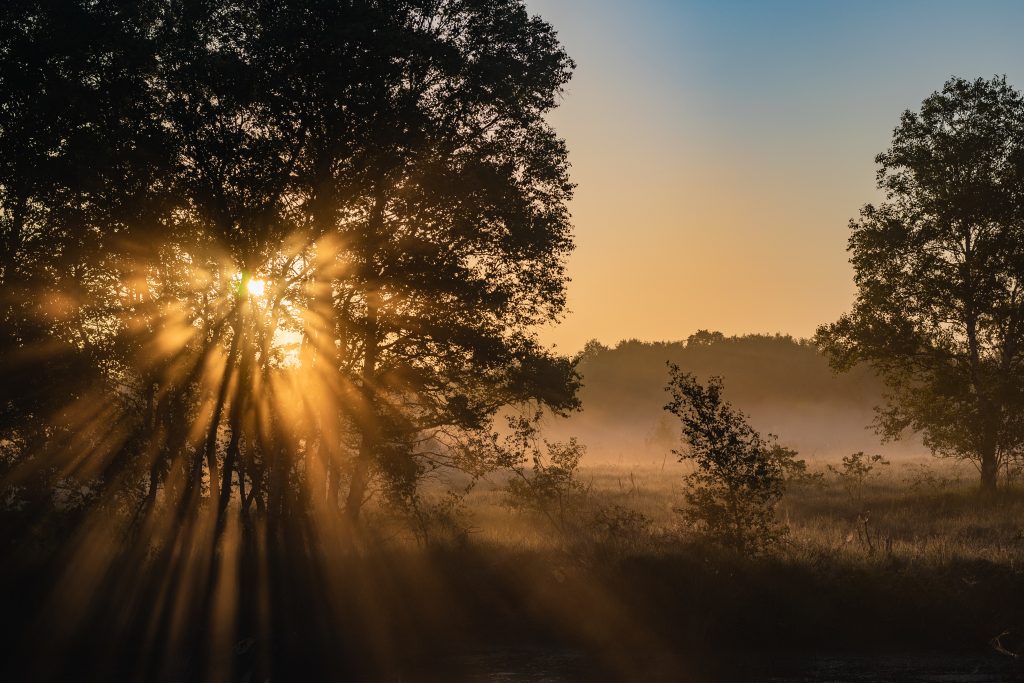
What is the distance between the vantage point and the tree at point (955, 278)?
24047 mm

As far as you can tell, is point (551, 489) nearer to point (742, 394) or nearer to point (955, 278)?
point (955, 278)

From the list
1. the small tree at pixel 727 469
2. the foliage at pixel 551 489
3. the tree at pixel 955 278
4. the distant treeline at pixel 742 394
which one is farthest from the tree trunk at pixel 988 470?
the distant treeline at pixel 742 394

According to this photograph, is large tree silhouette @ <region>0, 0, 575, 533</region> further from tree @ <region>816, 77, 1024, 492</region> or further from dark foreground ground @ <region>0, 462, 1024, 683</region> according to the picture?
tree @ <region>816, 77, 1024, 492</region>

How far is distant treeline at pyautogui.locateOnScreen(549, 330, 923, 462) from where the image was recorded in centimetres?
7762

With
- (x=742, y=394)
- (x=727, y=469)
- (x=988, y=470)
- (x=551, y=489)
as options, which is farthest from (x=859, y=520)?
(x=742, y=394)

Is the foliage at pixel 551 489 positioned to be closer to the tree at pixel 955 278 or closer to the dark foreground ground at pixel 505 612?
the dark foreground ground at pixel 505 612

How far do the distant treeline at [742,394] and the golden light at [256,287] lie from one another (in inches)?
2083

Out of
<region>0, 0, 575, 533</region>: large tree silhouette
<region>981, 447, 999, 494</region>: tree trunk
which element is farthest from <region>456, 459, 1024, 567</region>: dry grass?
<region>0, 0, 575, 533</region>: large tree silhouette

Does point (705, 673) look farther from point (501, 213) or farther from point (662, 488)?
point (662, 488)

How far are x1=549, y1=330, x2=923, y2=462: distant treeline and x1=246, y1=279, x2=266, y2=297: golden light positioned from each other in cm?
5291

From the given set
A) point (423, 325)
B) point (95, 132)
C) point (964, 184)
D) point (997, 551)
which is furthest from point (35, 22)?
point (964, 184)

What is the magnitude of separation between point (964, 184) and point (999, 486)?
9336mm

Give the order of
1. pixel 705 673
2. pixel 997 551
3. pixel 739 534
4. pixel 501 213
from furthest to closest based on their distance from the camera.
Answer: pixel 501 213
pixel 997 551
pixel 739 534
pixel 705 673

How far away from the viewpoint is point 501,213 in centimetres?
1652
